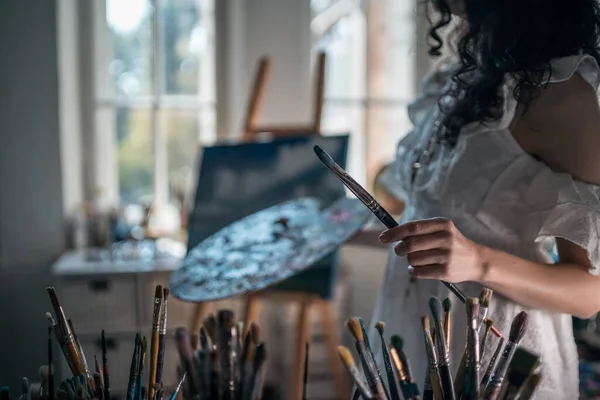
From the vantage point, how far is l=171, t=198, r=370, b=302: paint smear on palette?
0.96 meters

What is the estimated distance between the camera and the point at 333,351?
2131mm

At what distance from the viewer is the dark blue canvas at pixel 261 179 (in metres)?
1.78

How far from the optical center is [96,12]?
8.10ft

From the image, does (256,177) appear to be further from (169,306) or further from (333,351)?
(333,351)

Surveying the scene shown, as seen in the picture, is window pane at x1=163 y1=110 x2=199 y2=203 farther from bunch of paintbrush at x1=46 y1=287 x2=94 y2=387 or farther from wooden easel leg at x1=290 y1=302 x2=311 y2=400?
bunch of paintbrush at x1=46 y1=287 x2=94 y2=387

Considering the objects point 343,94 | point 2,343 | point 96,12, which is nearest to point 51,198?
point 2,343

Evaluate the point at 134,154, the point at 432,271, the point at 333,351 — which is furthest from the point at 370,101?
the point at 432,271

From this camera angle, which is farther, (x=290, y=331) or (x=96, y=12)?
(x=96, y=12)

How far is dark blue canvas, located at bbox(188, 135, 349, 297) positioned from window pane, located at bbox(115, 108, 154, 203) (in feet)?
2.61

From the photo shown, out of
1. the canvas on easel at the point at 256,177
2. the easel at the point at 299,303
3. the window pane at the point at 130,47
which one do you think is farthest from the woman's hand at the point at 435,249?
the window pane at the point at 130,47

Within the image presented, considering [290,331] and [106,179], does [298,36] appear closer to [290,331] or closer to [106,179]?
[106,179]

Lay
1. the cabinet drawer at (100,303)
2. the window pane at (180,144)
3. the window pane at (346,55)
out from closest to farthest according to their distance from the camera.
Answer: the cabinet drawer at (100,303), the window pane at (180,144), the window pane at (346,55)

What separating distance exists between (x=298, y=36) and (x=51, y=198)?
47.5 inches

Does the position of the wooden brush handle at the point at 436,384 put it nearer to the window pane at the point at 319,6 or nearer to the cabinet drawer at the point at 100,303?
the cabinet drawer at the point at 100,303
